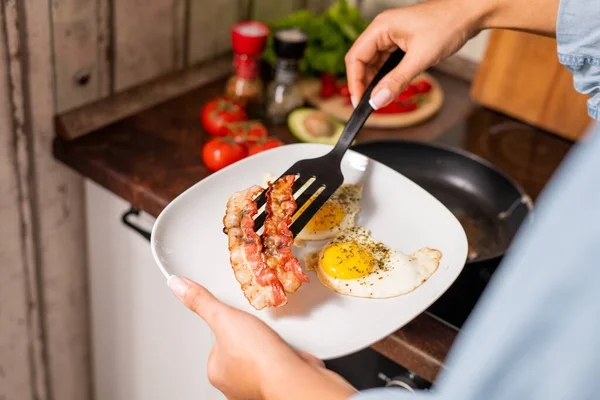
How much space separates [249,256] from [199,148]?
0.50 metres

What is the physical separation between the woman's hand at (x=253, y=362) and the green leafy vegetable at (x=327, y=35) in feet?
2.78

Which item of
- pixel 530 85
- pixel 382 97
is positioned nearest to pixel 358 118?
pixel 382 97

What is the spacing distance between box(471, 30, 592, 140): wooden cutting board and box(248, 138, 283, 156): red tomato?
1.88 feet

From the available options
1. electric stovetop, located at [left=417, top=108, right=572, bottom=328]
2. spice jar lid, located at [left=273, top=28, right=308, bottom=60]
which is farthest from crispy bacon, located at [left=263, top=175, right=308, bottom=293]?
electric stovetop, located at [left=417, top=108, right=572, bottom=328]

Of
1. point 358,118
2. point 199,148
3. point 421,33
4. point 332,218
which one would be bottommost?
point 199,148

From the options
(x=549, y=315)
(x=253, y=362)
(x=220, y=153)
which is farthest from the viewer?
(x=220, y=153)

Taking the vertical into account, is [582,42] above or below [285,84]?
above

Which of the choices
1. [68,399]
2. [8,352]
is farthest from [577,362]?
[68,399]

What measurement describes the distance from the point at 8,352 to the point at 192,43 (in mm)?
800

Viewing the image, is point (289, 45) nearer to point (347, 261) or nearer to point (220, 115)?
point (220, 115)

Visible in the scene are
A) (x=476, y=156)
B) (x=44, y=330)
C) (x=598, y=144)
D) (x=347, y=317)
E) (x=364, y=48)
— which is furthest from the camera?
(x=44, y=330)

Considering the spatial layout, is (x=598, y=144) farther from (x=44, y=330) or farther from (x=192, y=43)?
(x=44, y=330)

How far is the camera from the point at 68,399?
165cm

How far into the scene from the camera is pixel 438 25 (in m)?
1.02
